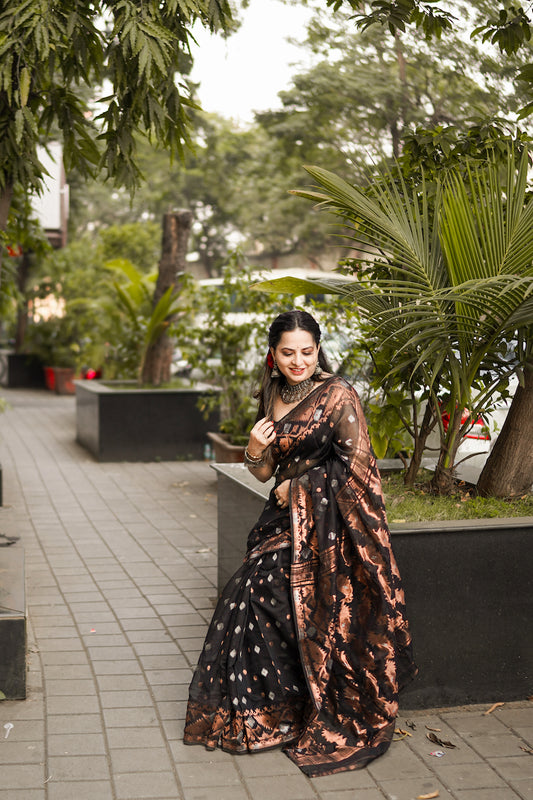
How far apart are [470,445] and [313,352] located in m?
4.39

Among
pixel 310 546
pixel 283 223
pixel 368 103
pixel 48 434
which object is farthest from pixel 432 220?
pixel 283 223

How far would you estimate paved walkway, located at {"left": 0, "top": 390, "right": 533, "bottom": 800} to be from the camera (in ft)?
12.2

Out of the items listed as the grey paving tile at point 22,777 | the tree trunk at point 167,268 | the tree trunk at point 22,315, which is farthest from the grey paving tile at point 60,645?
the tree trunk at point 22,315

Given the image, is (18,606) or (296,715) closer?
(296,715)

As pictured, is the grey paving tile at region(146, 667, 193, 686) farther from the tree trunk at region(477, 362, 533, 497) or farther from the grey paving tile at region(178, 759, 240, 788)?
the tree trunk at region(477, 362, 533, 497)

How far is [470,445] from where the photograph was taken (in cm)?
818

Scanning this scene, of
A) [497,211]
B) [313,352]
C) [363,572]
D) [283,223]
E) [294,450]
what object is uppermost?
[283,223]

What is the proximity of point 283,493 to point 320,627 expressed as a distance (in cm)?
58

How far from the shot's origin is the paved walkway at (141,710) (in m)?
3.73

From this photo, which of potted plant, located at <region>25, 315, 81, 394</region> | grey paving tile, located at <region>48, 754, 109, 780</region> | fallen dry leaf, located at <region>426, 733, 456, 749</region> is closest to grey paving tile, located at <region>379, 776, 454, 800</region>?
fallen dry leaf, located at <region>426, 733, 456, 749</region>

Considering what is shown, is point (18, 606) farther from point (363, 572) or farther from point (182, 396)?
point (182, 396)

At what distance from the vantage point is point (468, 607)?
4.44 metres

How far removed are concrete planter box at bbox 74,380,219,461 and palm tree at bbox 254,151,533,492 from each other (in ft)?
23.9

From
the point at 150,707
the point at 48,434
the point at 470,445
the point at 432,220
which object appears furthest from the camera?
the point at 48,434
